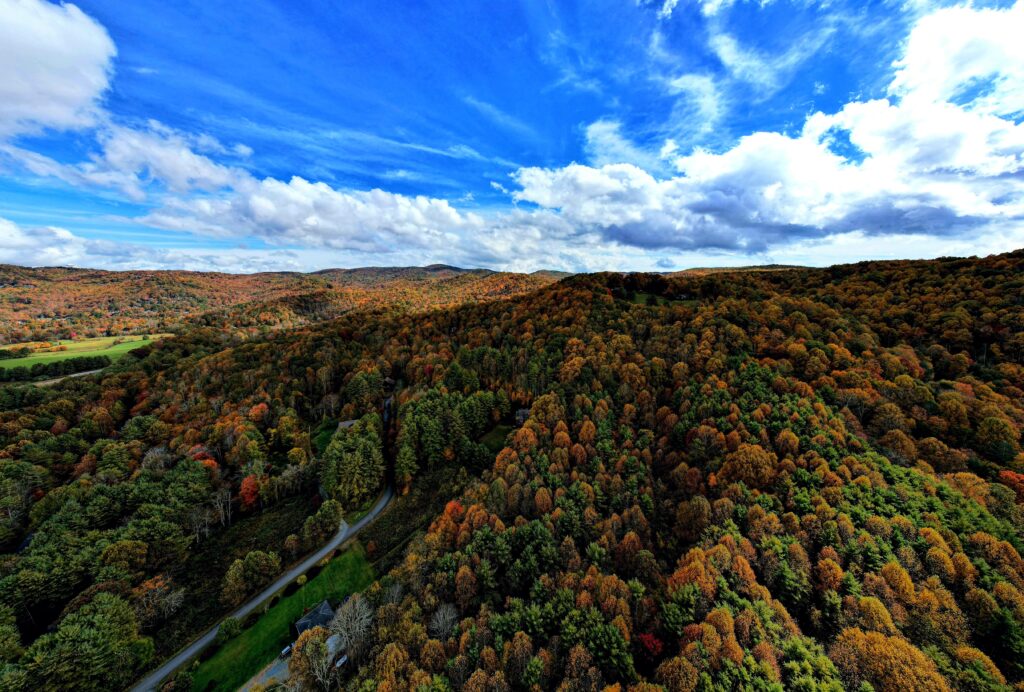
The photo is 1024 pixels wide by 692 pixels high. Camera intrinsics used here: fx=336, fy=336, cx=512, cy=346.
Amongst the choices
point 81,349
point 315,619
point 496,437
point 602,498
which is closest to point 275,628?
point 315,619

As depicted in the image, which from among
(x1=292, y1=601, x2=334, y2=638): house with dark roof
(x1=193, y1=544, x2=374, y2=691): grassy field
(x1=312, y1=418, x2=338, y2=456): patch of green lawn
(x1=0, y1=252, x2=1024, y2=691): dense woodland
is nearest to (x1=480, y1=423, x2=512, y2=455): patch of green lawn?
(x1=0, y1=252, x2=1024, y2=691): dense woodland

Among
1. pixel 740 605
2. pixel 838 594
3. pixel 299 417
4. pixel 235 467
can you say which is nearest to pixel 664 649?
pixel 740 605

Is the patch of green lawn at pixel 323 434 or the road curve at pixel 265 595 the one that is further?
the patch of green lawn at pixel 323 434

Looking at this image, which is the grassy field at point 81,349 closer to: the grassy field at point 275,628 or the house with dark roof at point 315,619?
the grassy field at point 275,628

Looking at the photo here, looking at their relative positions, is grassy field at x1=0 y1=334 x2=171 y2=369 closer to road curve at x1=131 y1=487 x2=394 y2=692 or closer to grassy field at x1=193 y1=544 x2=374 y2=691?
road curve at x1=131 y1=487 x2=394 y2=692

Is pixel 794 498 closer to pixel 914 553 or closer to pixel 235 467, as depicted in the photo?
pixel 914 553

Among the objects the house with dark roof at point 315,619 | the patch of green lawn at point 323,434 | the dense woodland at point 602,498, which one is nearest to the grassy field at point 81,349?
the dense woodland at point 602,498
